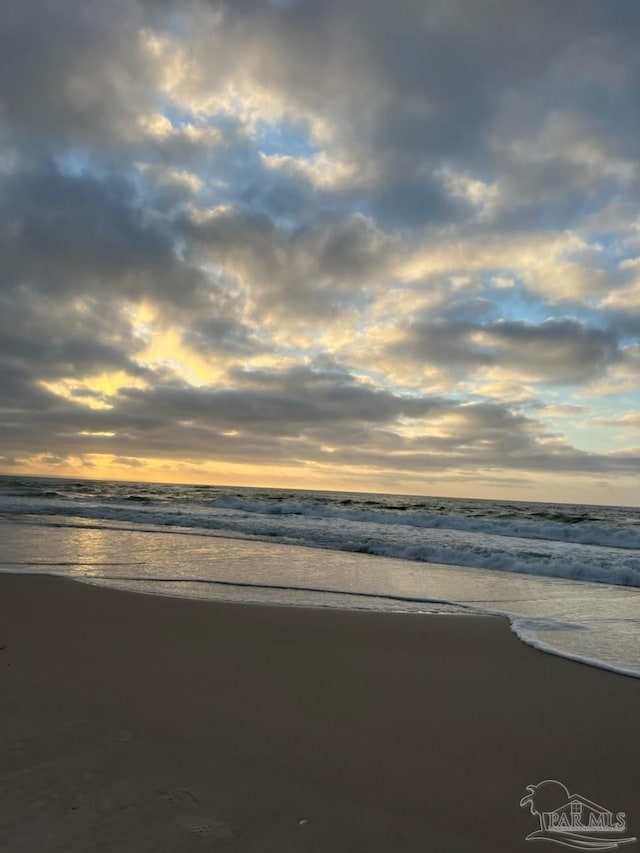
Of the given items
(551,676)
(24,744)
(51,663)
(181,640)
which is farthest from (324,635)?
(24,744)

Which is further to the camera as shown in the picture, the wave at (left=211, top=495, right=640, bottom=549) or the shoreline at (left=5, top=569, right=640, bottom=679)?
the wave at (left=211, top=495, right=640, bottom=549)

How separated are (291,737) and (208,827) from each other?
937 mm

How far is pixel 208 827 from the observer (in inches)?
88.0

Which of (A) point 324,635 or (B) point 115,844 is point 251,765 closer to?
(B) point 115,844

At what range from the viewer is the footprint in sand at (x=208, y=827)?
2.19 m

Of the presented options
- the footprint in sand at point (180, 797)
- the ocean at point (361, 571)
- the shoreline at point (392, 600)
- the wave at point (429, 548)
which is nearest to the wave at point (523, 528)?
the ocean at point (361, 571)

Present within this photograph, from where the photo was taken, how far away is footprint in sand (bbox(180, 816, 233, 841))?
2.19m

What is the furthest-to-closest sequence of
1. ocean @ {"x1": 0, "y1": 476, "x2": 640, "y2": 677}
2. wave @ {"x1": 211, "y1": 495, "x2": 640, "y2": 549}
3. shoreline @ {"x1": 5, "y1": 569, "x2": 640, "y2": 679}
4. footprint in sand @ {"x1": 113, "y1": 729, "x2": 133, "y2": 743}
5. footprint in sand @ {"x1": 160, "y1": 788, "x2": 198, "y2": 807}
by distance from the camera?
wave @ {"x1": 211, "y1": 495, "x2": 640, "y2": 549}, ocean @ {"x1": 0, "y1": 476, "x2": 640, "y2": 677}, shoreline @ {"x1": 5, "y1": 569, "x2": 640, "y2": 679}, footprint in sand @ {"x1": 113, "y1": 729, "x2": 133, "y2": 743}, footprint in sand @ {"x1": 160, "y1": 788, "x2": 198, "y2": 807}

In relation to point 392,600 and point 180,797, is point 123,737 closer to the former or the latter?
point 180,797

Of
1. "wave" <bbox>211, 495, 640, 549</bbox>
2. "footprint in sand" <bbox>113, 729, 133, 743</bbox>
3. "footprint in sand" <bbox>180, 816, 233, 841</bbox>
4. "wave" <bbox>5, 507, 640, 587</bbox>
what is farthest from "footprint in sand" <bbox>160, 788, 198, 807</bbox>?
"wave" <bbox>211, 495, 640, 549</bbox>

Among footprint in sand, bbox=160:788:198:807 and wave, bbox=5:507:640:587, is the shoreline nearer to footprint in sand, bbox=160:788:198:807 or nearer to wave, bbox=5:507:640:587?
footprint in sand, bbox=160:788:198:807

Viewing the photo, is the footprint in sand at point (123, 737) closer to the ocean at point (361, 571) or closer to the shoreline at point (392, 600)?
the shoreline at point (392, 600)

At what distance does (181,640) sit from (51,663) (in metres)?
1.11

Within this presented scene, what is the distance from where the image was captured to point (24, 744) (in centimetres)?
286
